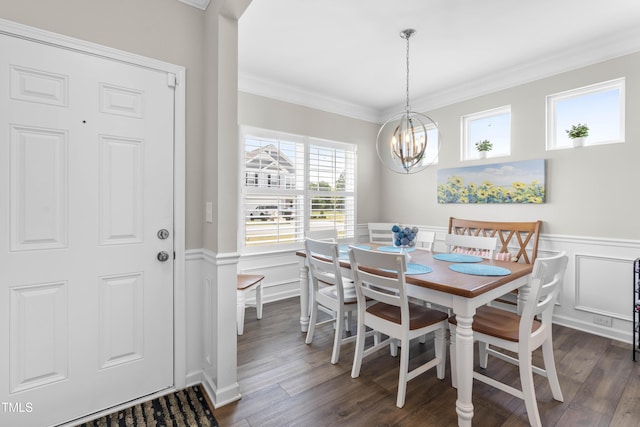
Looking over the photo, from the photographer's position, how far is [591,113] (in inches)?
119

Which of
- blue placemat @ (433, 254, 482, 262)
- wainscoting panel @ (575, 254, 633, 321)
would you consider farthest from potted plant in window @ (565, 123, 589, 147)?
blue placemat @ (433, 254, 482, 262)

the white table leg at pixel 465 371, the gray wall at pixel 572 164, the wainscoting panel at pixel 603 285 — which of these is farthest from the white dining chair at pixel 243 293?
the wainscoting panel at pixel 603 285

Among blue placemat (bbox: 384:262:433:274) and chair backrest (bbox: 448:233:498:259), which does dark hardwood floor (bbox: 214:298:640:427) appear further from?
chair backrest (bbox: 448:233:498:259)

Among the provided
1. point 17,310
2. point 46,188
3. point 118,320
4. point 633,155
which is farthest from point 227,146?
point 633,155

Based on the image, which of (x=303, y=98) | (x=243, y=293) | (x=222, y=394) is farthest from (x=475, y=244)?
(x=303, y=98)

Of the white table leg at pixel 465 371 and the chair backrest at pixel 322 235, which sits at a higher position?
the chair backrest at pixel 322 235

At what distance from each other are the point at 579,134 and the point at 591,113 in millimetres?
261

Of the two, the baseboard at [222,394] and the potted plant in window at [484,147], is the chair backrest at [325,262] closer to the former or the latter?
the baseboard at [222,394]

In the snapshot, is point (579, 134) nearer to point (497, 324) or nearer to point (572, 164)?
point (572, 164)

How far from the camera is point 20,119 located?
1527mm

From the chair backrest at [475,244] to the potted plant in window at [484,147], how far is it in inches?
52.5

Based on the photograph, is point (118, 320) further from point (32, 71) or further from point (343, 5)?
point (343, 5)

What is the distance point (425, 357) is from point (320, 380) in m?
0.93

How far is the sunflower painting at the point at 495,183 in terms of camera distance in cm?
328
